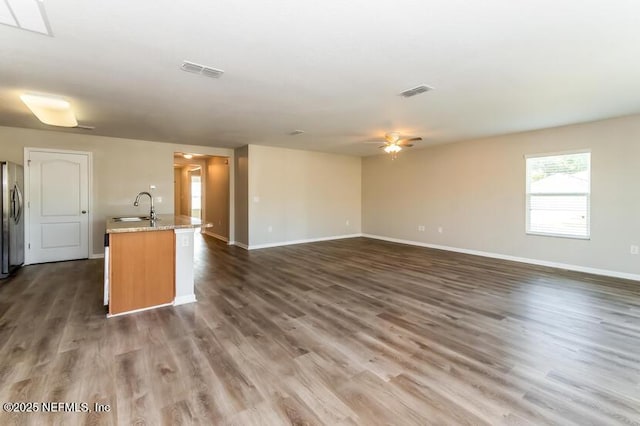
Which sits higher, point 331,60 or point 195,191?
point 331,60

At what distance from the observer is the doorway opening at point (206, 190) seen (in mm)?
8070

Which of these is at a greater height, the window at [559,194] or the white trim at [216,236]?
the window at [559,194]

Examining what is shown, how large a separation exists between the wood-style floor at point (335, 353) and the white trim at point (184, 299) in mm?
173

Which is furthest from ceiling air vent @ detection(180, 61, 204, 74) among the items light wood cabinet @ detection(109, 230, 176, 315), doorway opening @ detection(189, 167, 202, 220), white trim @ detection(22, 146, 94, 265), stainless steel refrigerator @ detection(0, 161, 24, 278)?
doorway opening @ detection(189, 167, 202, 220)

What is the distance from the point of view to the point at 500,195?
19.9 ft

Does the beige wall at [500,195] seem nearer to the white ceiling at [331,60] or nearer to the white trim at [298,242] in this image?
the white ceiling at [331,60]

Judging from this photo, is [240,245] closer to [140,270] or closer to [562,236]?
[140,270]

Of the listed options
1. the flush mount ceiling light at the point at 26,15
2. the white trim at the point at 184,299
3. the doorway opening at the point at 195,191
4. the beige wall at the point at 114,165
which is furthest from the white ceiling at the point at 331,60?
the doorway opening at the point at 195,191

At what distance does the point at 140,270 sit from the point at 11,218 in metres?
3.21

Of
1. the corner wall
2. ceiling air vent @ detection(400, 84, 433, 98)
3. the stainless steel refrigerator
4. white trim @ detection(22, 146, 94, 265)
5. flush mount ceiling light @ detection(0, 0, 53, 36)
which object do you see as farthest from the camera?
the corner wall

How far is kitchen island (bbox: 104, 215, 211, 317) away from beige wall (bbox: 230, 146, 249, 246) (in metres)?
3.54

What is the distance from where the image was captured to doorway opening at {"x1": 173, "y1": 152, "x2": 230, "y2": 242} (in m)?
8.07

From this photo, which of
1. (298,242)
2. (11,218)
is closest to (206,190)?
(298,242)

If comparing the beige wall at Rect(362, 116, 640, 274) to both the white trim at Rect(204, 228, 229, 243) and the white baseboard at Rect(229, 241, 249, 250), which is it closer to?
the white baseboard at Rect(229, 241, 249, 250)
